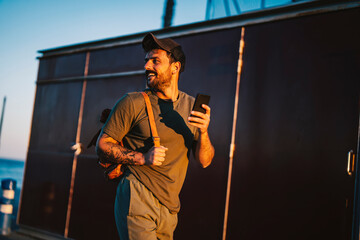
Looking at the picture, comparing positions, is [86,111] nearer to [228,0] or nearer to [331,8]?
[228,0]

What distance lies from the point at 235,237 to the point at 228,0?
4.02 metres

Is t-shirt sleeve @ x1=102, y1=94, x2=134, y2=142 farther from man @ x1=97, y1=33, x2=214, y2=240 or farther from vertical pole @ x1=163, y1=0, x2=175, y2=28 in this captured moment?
vertical pole @ x1=163, y1=0, x2=175, y2=28

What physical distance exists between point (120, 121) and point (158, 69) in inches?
20.5

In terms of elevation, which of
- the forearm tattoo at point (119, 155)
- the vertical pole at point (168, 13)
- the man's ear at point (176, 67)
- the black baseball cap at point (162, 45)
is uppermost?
the vertical pole at point (168, 13)

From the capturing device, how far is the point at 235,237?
4004 millimetres

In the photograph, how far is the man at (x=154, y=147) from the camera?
2180 millimetres

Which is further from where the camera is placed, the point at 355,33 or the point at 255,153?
the point at 255,153

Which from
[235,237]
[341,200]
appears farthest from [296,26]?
[235,237]

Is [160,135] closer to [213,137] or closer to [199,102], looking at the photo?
[199,102]

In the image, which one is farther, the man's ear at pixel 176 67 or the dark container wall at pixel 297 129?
the dark container wall at pixel 297 129

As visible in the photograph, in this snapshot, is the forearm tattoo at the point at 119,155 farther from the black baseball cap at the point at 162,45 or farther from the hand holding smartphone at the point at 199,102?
the black baseball cap at the point at 162,45

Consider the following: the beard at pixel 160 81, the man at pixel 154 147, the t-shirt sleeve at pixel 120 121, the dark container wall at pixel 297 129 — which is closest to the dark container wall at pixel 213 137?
the dark container wall at pixel 297 129

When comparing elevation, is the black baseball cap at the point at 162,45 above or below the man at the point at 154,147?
above

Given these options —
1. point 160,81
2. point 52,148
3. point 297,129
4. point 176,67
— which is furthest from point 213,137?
point 52,148
